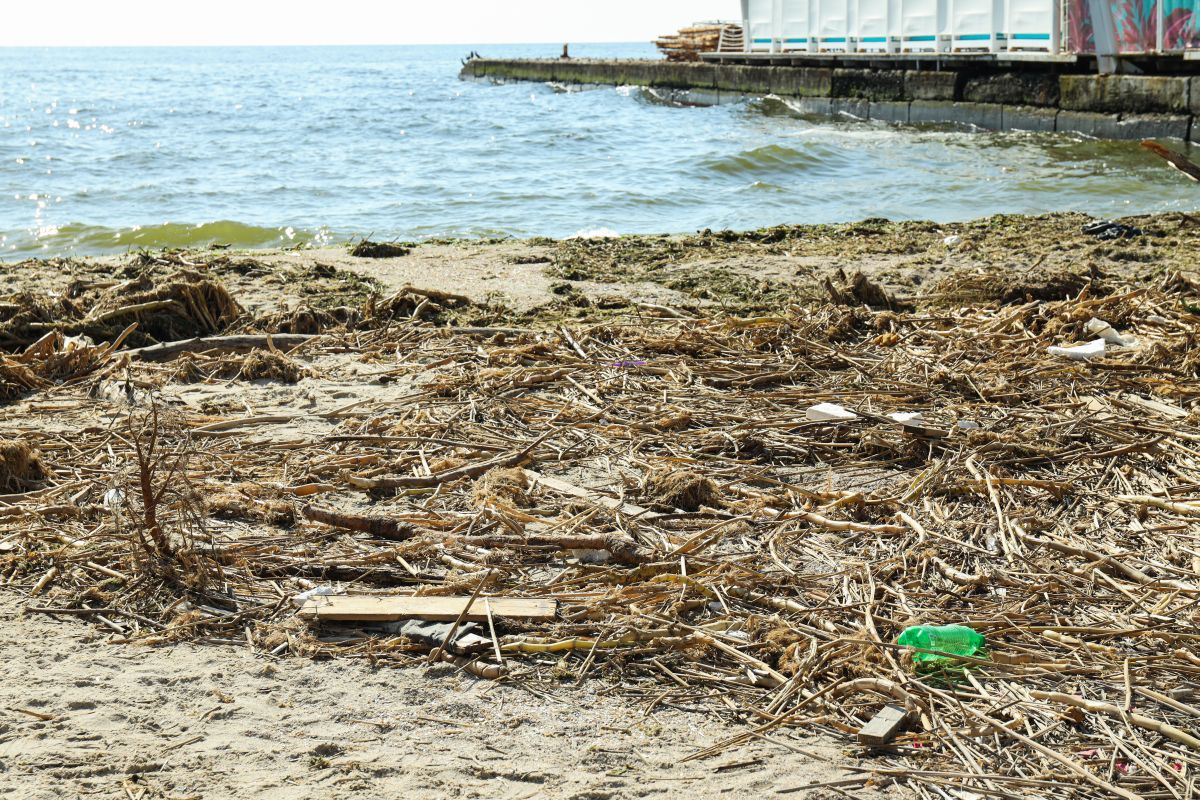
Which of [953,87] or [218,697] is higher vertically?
[953,87]

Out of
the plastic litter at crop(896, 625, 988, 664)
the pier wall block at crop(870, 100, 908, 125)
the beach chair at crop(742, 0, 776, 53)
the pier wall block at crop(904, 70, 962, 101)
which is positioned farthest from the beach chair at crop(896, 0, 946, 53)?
the plastic litter at crop(896, 625, 988, 664)

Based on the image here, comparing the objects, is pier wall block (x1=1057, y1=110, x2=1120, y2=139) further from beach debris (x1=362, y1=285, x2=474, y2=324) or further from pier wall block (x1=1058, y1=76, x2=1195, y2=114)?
beach debris (x1=362, y1=285, x2=474, y2=324)

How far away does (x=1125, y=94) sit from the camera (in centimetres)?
2316

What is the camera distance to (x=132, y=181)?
18.9 m

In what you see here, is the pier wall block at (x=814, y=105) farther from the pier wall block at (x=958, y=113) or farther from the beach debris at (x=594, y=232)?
the beach debris at (x=594, y=232)

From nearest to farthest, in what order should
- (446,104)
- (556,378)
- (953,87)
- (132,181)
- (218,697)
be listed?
(218,697) < (556,378) < (132,181) < (953,87) < (446,104)

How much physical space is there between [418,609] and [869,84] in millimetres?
30799

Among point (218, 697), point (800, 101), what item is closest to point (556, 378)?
point (218, 697)

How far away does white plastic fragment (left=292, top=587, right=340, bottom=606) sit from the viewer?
11.7ft

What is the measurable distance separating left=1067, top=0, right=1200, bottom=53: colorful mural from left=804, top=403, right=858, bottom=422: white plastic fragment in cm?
2078

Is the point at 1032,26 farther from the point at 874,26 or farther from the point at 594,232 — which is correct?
the point at 594,232

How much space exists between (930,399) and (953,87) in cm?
2542

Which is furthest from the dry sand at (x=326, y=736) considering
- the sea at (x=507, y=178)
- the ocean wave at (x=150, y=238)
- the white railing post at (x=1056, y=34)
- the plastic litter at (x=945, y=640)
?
the white railing post at (x=1056, y=34)

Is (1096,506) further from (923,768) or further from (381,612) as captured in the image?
(381,612)
